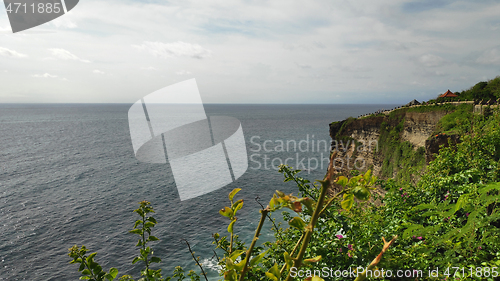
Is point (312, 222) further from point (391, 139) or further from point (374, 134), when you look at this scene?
point (374, 134)

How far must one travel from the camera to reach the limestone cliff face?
24.2 metres

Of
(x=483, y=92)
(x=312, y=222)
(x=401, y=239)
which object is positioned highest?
(x=483, y=92)

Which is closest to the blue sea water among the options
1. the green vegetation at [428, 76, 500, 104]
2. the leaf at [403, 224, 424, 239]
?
the leaf at [403, 224, 424, 239]

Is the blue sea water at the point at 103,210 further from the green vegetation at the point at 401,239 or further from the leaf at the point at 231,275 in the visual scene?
the leaf at the point at 231,275

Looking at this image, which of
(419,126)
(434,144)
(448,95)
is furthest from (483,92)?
(434,144)

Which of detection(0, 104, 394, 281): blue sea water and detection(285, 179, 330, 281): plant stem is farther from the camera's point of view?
detection(0, 104, 394, 281): blue sea water

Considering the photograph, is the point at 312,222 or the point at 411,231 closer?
the point at 312,222

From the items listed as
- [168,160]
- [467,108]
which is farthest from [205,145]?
[467,108]

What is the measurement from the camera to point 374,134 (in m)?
30.8

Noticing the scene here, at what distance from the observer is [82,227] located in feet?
88.5

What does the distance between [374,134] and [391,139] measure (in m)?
2.90

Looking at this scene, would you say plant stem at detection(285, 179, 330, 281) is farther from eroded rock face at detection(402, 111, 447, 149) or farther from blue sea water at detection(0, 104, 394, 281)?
eroded rock face at detection(402, 111, 447, 149)

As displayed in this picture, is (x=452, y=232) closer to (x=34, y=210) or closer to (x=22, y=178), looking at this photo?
(x=34, y=210)

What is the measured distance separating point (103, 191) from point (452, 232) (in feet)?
132
